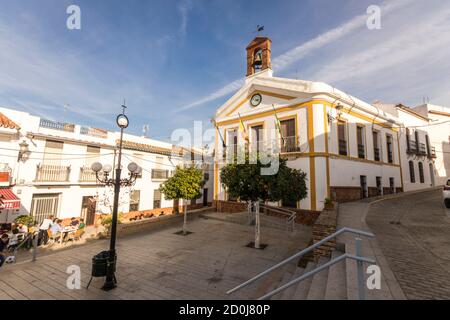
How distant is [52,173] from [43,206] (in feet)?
7.00

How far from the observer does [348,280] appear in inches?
146

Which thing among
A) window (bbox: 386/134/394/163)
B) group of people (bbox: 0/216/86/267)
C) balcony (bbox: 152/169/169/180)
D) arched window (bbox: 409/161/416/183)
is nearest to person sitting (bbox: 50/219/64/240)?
group of people (bbox: 0/216/86/267)

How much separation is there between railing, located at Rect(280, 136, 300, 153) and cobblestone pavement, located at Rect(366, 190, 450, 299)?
16.8 ft

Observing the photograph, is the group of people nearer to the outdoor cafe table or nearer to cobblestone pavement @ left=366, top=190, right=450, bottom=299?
the outdoor cafe table

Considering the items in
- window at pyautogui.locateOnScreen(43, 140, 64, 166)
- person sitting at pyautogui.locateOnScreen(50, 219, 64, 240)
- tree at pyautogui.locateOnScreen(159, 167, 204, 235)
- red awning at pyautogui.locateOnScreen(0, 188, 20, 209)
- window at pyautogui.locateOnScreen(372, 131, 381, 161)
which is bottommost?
person sitting at pyautogui.locateOnScreen(50, 219, 64, 240)

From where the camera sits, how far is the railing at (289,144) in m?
12.8

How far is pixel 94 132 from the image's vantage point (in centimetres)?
1652

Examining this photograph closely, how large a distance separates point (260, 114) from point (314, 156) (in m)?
4.79

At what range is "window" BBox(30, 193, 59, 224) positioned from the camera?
13.1 m

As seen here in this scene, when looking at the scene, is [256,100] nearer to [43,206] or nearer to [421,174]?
[43,206]

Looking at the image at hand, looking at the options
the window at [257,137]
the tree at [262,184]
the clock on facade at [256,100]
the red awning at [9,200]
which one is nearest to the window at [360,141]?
the window at [257,137]

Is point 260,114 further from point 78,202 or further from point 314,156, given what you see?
point 78,202

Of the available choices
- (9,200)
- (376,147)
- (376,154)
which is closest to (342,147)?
(376,154)
